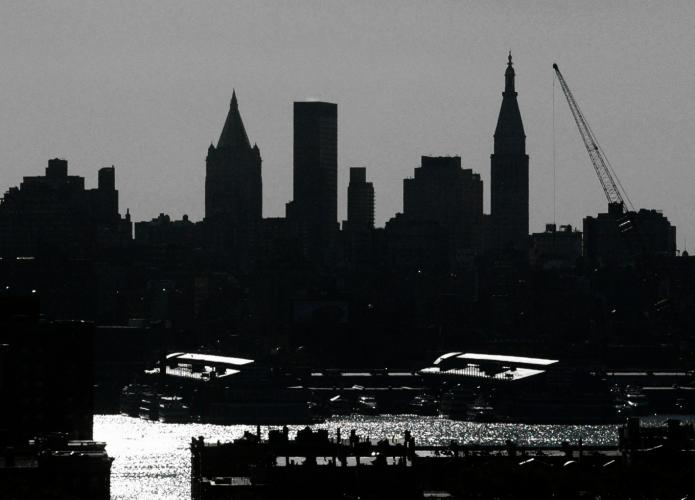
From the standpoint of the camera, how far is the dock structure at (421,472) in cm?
12550

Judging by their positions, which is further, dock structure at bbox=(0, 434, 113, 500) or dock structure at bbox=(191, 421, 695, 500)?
dock structure at bbox=(191, 421, 695, 500)

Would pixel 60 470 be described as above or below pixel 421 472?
above

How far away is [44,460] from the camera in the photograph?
4884 inches

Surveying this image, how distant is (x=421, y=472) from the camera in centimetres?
13750

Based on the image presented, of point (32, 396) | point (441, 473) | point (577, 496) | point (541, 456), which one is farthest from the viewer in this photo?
point (32, 396)

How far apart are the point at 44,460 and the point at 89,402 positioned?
228ft

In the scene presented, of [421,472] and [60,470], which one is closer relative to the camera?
[60,470]

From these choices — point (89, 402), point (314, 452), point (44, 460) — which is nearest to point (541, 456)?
point (314, 452)

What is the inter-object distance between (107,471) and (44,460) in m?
3.58

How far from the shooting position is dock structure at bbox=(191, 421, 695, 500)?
126m

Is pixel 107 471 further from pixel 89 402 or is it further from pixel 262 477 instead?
pixel 89 402

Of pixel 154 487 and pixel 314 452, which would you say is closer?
pixel 314 452

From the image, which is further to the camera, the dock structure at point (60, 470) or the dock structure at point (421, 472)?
the dock structure at point (421, 472)

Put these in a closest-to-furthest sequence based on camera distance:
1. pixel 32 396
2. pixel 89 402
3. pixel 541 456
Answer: pixel 541 456 → pixel 32 396 → pixel 89 402
